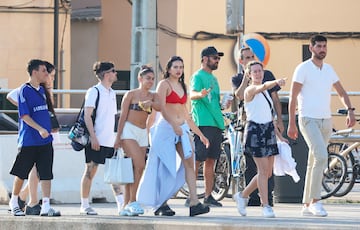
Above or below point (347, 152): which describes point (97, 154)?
above

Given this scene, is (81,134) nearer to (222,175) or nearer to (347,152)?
(222,175)

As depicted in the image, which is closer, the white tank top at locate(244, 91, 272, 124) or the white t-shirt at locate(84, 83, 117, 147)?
the white tank top at locate(244, 91, 272, 124)

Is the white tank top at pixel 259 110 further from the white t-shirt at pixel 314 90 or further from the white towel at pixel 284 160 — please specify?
the white towel at pixel 284 160

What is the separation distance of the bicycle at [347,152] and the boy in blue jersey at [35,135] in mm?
4903

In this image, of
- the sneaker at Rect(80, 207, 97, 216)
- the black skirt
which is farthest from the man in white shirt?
the sneaker at Rect(80, 207, 97, 216)

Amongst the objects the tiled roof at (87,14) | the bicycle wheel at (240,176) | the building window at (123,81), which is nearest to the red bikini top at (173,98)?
the bicycle wheel at (240,176)

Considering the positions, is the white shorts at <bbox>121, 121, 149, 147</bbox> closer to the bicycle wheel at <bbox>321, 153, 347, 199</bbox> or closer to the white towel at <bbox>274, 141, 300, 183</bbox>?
the white towel at <bbox>274, 141, 300, 183</bbox>

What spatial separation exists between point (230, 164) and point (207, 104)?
1.33m

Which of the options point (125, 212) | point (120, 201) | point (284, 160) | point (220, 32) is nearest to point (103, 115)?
point (120, 201)

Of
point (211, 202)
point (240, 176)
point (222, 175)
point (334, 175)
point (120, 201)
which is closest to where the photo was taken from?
point (120, 201)

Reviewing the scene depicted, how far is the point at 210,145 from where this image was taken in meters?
14.4

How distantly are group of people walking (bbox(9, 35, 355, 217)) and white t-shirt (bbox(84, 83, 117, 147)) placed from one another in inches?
0.4

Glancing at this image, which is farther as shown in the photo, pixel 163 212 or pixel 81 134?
pixel 81 134

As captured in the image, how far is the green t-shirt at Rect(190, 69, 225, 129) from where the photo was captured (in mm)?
14258
